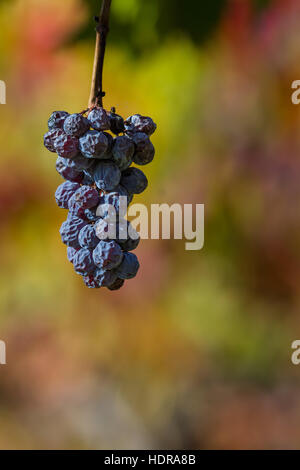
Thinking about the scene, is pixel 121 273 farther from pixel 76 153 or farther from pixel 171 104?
pixel 171 104

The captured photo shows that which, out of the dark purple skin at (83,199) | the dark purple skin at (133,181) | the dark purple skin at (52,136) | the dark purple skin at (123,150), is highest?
the dark purple skin at (52,136)

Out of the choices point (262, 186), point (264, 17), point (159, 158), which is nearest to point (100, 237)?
point (159, 158)

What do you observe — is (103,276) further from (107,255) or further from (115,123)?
(115,123)

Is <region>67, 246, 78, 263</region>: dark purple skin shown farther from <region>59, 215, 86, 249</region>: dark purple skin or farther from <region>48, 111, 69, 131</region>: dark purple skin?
<region>48, 111, 69, 131</region>: dark purple skin

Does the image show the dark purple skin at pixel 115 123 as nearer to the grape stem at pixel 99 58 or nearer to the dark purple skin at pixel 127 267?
the grape stem at pixel 99 58

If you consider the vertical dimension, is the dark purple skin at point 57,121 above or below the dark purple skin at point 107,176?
above

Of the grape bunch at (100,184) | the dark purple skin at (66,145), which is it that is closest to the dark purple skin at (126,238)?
the grape bunch at (100,184)
